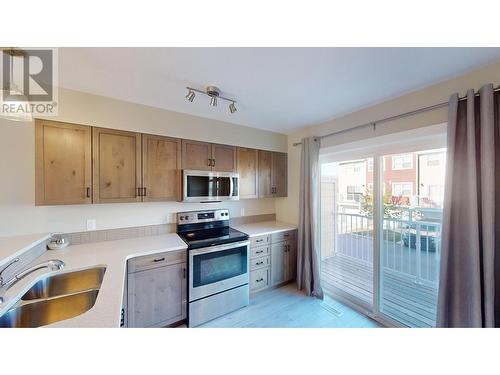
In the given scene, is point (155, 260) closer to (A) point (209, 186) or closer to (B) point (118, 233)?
(B) point (118, 233)

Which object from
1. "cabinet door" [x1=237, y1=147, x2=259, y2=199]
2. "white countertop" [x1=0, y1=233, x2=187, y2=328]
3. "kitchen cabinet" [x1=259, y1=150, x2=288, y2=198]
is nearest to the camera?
"white countertop" [x1=0, y1=233, x2=187, y2=328]

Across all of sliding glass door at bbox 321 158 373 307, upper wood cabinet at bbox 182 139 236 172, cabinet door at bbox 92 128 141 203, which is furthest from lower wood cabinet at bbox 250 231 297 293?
cabinet door at bbox 92 128 141 203

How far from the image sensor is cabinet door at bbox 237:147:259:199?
2725 mm

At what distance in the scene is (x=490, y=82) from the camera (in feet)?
4.40

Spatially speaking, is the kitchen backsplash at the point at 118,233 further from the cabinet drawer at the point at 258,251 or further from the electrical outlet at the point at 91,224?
the cabinet drawer at the point at 258,251

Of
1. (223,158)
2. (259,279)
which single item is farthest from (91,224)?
(259,279)

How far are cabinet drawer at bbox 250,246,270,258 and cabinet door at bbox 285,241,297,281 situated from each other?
421mm

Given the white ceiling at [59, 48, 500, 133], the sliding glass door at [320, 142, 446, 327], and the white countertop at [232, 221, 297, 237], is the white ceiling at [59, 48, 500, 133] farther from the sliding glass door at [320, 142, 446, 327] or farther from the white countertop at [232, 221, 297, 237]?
the white countertop at [232, 221, 297, 237]

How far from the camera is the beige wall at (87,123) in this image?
163 centimetres

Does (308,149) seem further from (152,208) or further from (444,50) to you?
(152,208)

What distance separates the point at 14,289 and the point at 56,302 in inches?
8.9

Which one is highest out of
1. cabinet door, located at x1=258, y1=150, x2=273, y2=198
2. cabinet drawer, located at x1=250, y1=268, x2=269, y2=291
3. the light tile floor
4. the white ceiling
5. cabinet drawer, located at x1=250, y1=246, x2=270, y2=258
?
the white ceiling

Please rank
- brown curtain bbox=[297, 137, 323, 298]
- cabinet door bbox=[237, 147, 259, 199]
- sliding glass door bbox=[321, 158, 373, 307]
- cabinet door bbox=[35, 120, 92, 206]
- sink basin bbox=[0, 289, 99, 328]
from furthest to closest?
cabinet door bbox=[237, 147, 259, 199] < brown curtain bbox=[297, 137, 323, 298] < sliding glass door bbox=[321, 158, 373, 307] < cabinet door bbox=[35, 120, 92, 206] < sink basin bbox=[0, 289, 99, 328]

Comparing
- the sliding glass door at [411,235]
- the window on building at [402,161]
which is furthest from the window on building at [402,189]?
the window on building at [402,161]
